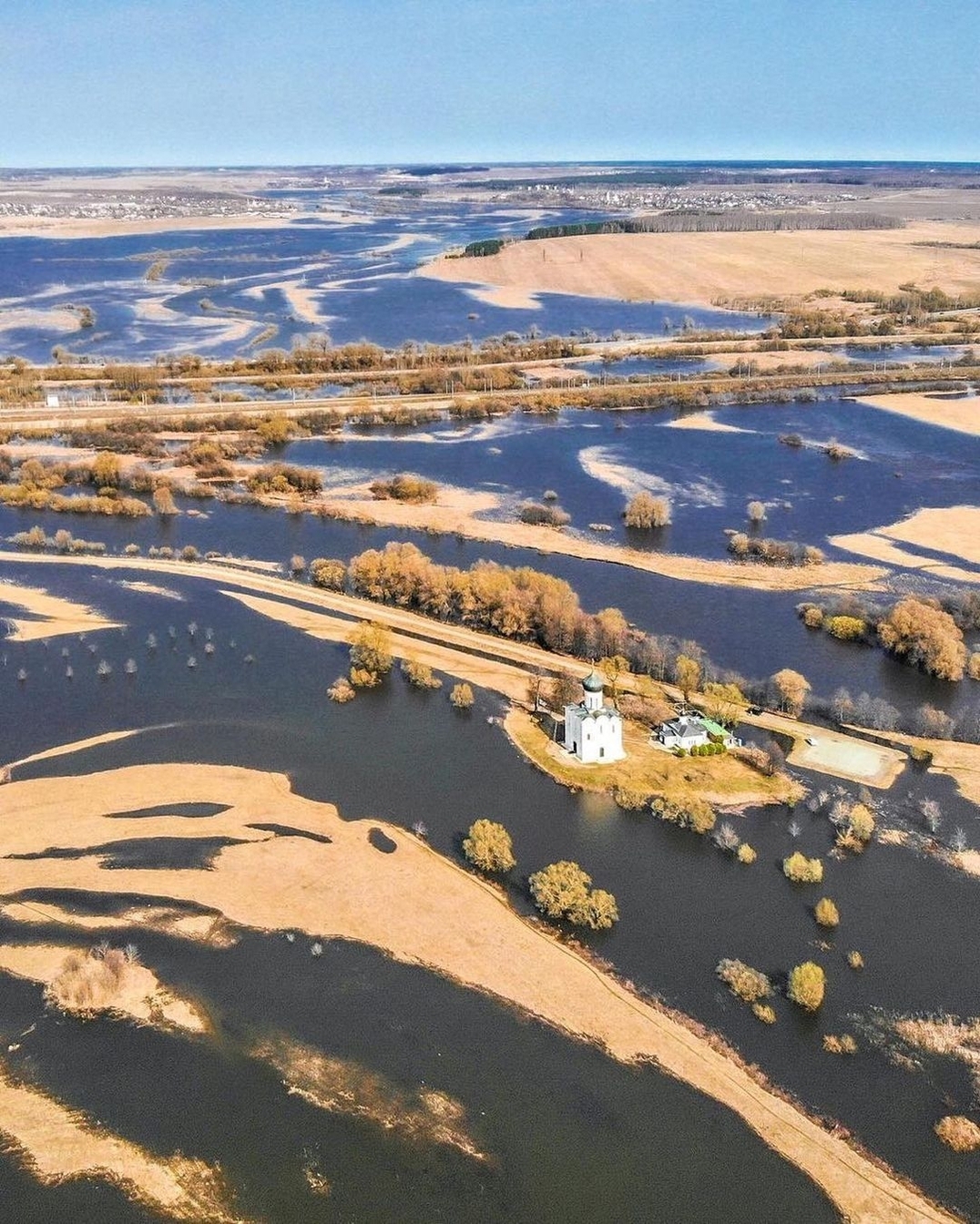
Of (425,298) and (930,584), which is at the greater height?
(425,298)

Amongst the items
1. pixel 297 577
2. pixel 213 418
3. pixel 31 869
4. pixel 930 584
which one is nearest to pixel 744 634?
pixel 930 584

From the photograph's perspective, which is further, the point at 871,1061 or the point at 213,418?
the point at 213,418

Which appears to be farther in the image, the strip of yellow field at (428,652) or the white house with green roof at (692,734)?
the strip of yellow field at (428,652)

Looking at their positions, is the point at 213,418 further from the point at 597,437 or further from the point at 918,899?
the point at 918,899

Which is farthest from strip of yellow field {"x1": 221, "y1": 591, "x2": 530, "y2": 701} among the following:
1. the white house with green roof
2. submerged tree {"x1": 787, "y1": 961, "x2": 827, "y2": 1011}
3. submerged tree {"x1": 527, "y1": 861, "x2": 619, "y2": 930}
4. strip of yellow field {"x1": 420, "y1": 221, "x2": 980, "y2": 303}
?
strip of yellow field {"x1": 420, "y1": 221, "x2": 980, "y2": 303}

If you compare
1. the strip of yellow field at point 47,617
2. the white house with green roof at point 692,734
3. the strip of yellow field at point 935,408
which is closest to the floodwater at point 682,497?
the strip of yellow field at point 935,408

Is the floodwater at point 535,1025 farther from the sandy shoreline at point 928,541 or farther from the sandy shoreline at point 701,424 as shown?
the sandy shoreline at point 701,424
